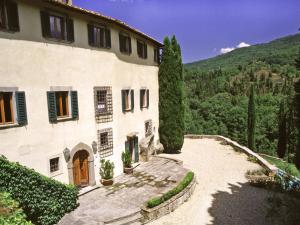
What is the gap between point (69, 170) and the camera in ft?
43.5

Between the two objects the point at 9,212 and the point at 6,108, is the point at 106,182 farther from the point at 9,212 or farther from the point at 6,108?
the point at 6,108

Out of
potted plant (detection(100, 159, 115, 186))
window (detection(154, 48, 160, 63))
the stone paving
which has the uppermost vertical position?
window (detection(154, 48, 160, 63))

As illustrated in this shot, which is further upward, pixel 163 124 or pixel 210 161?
pixel 163 124

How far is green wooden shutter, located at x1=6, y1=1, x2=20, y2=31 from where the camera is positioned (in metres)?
10.2

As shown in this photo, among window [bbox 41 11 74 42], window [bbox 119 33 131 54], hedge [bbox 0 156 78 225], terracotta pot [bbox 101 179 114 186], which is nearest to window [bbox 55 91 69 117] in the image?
window [bbox 41 11 74 42]

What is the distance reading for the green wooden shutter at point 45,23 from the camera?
11477 millimetres

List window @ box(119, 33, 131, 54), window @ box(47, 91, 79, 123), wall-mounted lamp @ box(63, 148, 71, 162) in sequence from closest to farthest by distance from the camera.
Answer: window @ box(47, 91, 79, 123), wall-mounted lamp @ box(63, 148, 71, 162), window @ box(119, 33, 131, 54)

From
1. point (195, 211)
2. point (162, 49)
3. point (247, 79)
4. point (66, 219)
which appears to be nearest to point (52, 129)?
point (66, 219)

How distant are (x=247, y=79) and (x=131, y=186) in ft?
294

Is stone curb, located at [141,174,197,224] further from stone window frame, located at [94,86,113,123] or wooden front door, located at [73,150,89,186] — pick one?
stone window frame, located at [94,86,113,123]

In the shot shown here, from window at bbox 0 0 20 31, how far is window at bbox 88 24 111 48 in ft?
13.6

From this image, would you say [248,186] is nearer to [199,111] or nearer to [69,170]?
[69,170]

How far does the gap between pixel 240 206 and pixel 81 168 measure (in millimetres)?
9394

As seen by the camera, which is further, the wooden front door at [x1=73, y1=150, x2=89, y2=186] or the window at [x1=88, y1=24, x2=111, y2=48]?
the window at [x1=88, y1=24, x2=111, y2=48]
